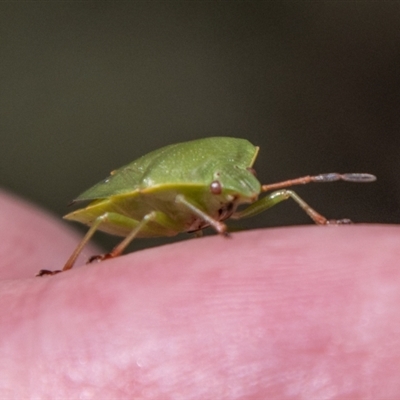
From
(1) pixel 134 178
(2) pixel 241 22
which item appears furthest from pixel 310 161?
(1) pixel 134 178

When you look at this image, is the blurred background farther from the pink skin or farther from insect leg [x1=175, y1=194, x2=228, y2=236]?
the pink skin

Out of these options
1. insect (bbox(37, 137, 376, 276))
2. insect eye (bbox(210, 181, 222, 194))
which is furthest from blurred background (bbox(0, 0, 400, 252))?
insect eye (bbox(210, 181, 222, 194))

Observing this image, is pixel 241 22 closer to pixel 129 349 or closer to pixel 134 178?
pixel 134 178

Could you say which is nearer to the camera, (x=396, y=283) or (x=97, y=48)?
(x=396, y=283)

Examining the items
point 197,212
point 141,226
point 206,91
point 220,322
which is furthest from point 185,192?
point 206,91

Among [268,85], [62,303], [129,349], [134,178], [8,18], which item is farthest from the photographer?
[8,18]

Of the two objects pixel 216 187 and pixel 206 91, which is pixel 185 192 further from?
pixel 206 91

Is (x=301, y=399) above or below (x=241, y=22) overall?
below
